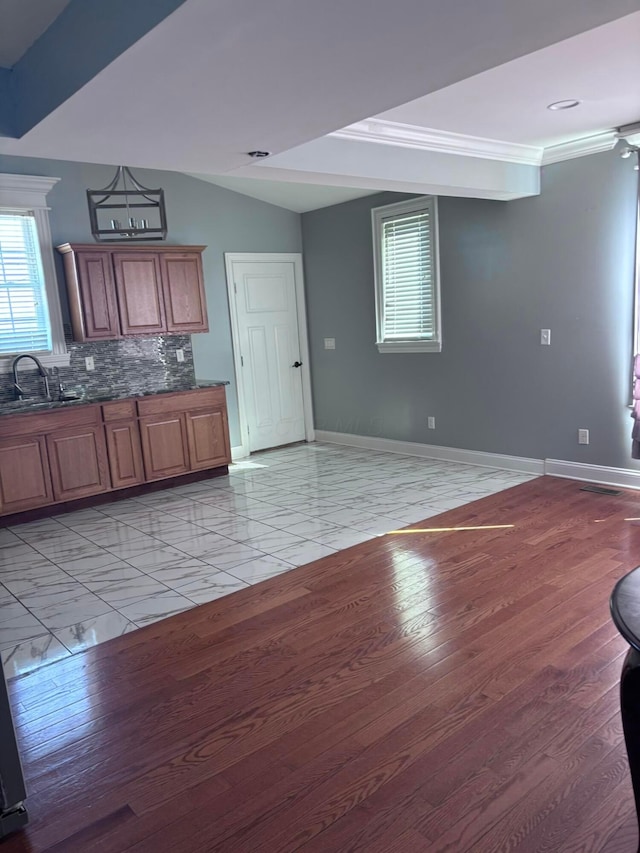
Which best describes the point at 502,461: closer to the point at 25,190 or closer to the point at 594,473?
the point at 594,473

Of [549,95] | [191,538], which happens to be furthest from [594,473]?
[191,538]

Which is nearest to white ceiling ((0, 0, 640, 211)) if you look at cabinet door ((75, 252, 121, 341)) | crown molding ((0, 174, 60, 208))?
cabinet door ((75, 252, 121, 341))

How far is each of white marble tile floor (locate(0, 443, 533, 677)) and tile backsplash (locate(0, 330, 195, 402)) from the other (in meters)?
1.02

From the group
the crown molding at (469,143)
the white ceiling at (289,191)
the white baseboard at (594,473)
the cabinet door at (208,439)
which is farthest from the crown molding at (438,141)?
the cabinet door at (208,439)

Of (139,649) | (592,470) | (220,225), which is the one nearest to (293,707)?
(139,649)

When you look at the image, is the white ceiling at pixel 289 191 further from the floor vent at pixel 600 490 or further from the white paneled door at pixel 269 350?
the floor vent at pixel 600 490

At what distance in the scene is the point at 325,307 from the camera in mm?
6867

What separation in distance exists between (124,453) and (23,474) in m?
0.80

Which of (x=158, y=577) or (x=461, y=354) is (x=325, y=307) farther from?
(x=158, y=577)

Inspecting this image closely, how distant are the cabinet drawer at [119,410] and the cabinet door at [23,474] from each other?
0.53 meters

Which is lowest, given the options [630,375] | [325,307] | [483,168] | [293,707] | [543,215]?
[293,707]

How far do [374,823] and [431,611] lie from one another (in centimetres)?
127

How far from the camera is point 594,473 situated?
191 inches

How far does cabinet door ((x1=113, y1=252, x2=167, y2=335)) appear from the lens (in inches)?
208
